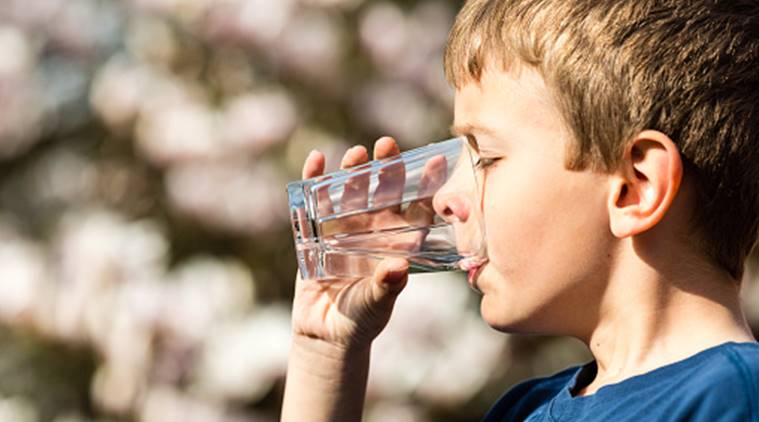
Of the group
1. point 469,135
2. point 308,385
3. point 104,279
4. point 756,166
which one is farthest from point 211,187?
point 756,166

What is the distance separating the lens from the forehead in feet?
4.62

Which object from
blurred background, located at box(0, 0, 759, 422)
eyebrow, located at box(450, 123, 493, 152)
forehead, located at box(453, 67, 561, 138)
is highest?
forehead, located at box(453, 67, 561, 138)

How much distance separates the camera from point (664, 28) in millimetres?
1373

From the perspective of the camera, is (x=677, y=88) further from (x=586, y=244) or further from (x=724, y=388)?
(x=724, y=388)

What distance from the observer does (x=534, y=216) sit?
4.60 feet

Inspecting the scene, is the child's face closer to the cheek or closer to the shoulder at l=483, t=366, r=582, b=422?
the cheek

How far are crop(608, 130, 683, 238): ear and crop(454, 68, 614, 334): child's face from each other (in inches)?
0.7

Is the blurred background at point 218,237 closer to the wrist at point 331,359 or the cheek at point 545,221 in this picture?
the wrist at point 331,359

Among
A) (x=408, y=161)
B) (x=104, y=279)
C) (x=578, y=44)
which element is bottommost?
(x=104, y=279)

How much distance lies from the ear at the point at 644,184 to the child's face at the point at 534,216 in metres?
0.02

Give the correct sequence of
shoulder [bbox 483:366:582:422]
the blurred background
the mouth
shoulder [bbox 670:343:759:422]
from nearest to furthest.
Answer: shoulder [bbox 670:343:759:422]
the mouth
shoulder [bbox 483:366:582:422]
the blurred background

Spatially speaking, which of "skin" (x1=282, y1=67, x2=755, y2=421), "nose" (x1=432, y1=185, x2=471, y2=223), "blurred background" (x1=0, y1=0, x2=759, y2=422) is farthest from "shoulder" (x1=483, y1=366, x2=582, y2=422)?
"blurred background" (x1=0, y1=0, x2=759, y2=422)

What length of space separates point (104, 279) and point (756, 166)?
70.5 inches

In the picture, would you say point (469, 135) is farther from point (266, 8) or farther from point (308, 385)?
point (266, 8)
